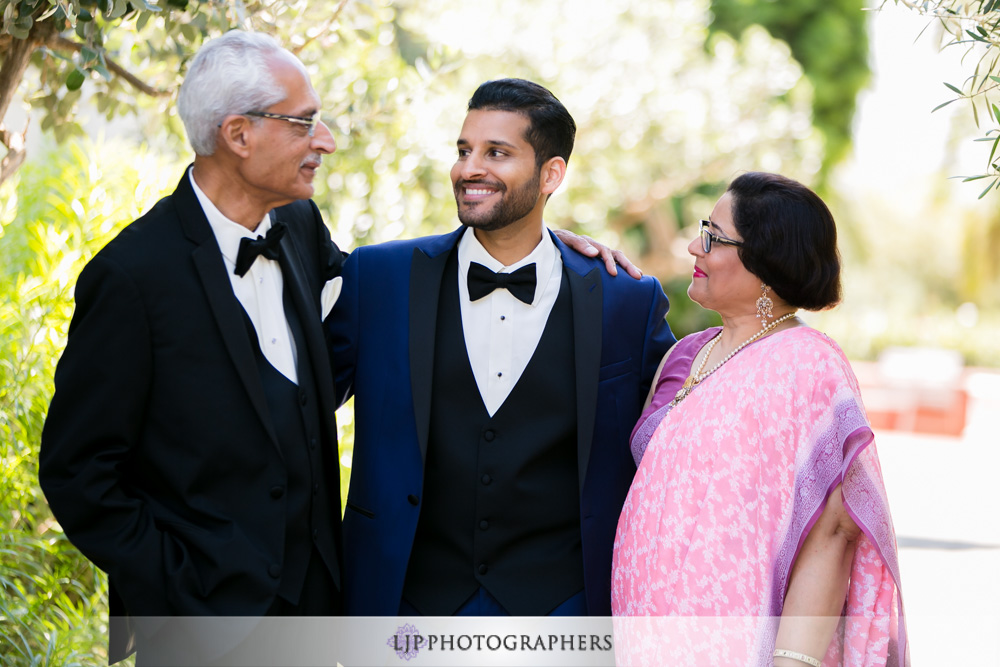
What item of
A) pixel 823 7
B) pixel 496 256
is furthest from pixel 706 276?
pixel 823 7

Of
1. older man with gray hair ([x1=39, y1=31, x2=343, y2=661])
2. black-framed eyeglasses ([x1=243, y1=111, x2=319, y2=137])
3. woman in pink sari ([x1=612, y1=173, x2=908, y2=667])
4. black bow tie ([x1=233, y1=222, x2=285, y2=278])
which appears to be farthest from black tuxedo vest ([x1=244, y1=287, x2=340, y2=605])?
woman in pink sari ([x1=612, y1=173, x2=908, y2=667])

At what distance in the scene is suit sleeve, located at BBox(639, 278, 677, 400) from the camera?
8.98 feet

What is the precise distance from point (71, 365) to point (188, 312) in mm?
257

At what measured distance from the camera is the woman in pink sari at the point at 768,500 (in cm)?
217

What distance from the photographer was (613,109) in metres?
9.55

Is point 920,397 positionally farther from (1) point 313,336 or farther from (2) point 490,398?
(1) point 313,336

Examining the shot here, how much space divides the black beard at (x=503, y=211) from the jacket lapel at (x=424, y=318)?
0.12 meters

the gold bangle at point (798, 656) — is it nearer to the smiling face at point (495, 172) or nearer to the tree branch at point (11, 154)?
the smiling face at point (495, 172)

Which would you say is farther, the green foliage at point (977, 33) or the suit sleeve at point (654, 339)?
the suit sleeve at point (654, 339)

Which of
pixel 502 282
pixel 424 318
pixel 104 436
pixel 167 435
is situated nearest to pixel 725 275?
pixel 502 282

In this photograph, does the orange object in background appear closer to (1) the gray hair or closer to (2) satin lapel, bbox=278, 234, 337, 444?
(2) satin lapel, bbox=278, 234, 337, 444

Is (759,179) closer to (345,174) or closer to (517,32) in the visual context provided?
(345,174)

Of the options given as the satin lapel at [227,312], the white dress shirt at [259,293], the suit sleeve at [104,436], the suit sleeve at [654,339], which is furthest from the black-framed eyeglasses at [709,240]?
the suit sleeve at [104,436]

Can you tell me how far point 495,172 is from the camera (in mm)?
2617
